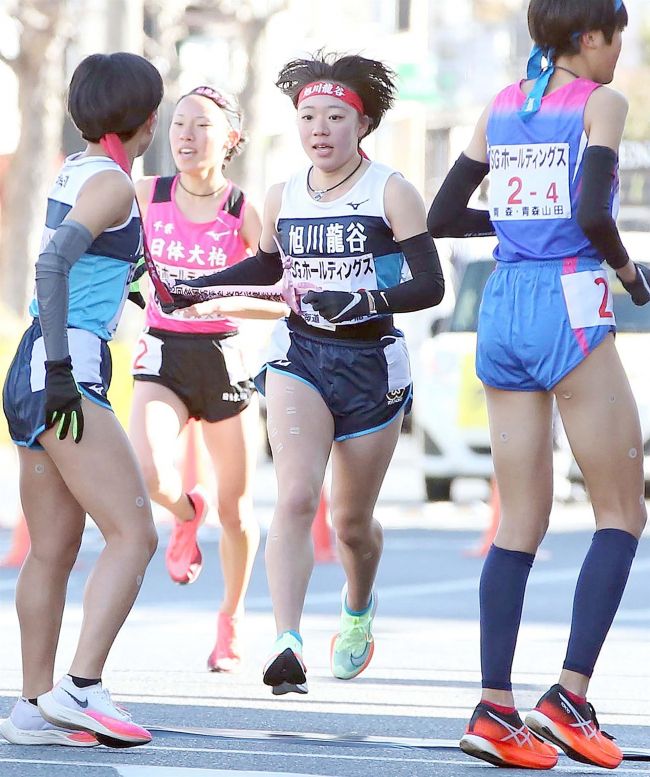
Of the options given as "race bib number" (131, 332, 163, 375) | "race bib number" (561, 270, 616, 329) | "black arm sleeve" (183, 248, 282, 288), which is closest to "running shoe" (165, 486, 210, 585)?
"race bib number" (131, 332, 163, 375)

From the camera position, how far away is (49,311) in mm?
5289

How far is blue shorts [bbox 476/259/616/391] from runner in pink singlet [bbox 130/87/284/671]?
2.24 m

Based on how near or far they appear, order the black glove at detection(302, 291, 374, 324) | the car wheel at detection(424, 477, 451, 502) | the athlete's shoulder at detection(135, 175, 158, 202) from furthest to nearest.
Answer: the car wheel at detection(424, 477, 451, 502) < the athlete's shoulder at detection(135, 175, 158, 202) < the black glove at detection(302, 291, 374, 324)

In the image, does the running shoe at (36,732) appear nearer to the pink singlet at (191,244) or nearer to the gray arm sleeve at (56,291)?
the gray arm sleeve at (56,291)

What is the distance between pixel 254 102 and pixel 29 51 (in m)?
4.17

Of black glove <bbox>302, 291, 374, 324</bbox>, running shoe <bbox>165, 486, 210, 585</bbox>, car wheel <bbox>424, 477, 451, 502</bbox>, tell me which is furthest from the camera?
car wheel <bbox>424, 477, 451, 502</bbox>

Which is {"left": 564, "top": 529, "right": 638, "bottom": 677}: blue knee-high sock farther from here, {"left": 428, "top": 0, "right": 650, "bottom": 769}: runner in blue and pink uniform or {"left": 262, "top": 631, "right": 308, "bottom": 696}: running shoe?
{"left": 262, "top": 631, "right": 308, "bottom": 696}: running shoe

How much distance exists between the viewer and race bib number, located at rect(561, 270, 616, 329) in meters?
5.34

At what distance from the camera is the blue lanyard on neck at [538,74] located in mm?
5375

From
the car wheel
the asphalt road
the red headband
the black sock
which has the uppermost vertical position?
the red headband

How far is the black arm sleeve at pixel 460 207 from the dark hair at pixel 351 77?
0.86 meters

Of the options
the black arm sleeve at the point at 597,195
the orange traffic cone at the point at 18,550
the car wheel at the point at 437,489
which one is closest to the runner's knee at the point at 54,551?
the black arm sleeve at the point at 597,195

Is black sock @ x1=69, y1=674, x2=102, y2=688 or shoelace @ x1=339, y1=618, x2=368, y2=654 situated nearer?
black sock @ x1=69, y1=674, x2=102, y2=688

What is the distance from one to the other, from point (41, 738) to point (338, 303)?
1558 millimetres
